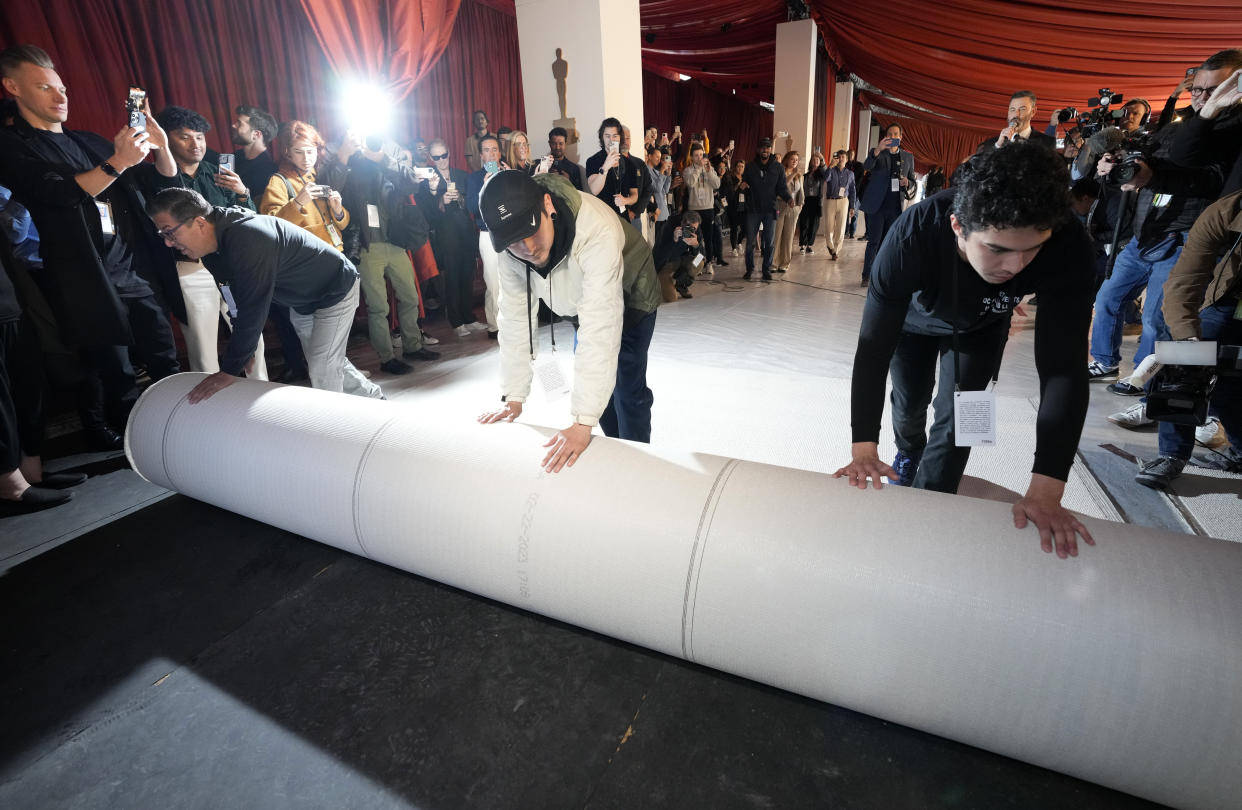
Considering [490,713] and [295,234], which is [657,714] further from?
[295,234]

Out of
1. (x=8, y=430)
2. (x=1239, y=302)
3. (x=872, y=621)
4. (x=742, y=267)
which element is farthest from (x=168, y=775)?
(x=742, y=267)

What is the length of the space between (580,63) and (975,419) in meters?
4.17

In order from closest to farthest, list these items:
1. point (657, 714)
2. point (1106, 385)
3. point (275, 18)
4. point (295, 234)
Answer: point (657, 714), point (295, 234), point (1106, 385), point (275, 18)

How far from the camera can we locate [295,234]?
2.13 meters

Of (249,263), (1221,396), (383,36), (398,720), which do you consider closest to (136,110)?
(249,263)

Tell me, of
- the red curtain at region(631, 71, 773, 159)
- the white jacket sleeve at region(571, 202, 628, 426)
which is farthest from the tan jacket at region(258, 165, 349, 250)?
the red curtain at region(631, 71, 773, 159)

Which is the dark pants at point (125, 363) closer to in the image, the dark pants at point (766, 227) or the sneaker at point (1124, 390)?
the sneaker at point (1124, 390)

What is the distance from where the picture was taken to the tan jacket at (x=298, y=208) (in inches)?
114

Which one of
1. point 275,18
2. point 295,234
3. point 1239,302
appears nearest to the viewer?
point 1239,302

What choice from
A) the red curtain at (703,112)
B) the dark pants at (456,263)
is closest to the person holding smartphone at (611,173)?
the dark pants at (456,263)

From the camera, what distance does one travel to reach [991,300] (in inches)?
49.7

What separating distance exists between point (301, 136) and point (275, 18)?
A: 150 cm

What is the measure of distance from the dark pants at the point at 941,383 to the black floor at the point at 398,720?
73 cm

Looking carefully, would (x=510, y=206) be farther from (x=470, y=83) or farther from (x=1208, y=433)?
(x=470, y=83)
